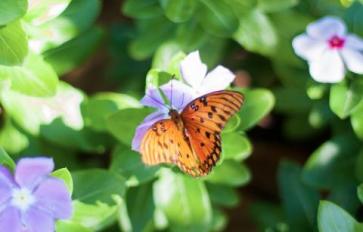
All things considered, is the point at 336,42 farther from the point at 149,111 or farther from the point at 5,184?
the point at 5,184

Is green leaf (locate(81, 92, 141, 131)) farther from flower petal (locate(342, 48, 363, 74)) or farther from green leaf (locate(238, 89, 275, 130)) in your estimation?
flower petal (locate(342, 48, 363, 74))

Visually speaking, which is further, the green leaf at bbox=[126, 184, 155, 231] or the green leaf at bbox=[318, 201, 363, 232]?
the green leaf at bbox=[126, 184, 155, 231]

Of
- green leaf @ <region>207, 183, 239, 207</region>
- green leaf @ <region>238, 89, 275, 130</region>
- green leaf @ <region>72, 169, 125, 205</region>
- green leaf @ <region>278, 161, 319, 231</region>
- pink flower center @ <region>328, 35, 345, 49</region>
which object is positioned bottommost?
green leaf @ <region>278, 161, 319, 231</region>

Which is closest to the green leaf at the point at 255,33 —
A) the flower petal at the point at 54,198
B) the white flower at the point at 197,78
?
the white flower at the point at 197,78

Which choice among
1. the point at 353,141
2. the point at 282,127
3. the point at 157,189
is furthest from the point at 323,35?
the point at 282,127

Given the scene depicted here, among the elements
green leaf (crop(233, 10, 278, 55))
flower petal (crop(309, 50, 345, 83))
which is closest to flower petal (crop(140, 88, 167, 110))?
flower petal (crop(309, 50, 345, 83))
